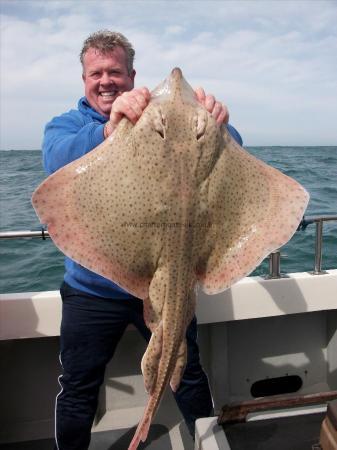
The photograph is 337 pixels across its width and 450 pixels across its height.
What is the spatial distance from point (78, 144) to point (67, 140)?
0.36ft

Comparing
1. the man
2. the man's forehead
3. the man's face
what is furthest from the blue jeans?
the man's forehead

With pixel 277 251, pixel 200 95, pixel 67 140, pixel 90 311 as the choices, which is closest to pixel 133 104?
pixel 200 95

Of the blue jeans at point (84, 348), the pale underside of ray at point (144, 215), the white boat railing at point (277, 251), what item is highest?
the pale underside of ray at point (144, 215)

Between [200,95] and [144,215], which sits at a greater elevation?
[200,95]

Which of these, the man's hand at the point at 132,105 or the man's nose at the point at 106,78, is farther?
the man's nose at the point at 106,78

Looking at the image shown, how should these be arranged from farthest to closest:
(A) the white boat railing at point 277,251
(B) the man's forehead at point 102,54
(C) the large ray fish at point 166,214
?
(A) the white boat railing at point 277,251 < (B) the man's forehead at point 102,54 < (C) the large ray fish at point 166,214

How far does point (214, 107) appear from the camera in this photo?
1.91 m

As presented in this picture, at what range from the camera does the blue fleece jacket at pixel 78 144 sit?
7.16 ft

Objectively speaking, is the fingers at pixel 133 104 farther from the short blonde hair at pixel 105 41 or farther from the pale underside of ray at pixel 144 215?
the short blonde hair at pixel 105 41

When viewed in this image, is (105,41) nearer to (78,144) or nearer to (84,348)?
(78,144)

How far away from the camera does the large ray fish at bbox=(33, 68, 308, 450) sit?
1758mm

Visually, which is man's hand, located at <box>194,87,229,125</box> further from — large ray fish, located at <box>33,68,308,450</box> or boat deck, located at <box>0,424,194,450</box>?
boat deck, located at <box>0,424,194,450</box>

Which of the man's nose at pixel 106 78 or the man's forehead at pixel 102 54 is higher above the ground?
the man's forehead at pixel 102 54

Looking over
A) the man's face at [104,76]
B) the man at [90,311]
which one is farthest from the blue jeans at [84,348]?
the man's face at [104,76]
